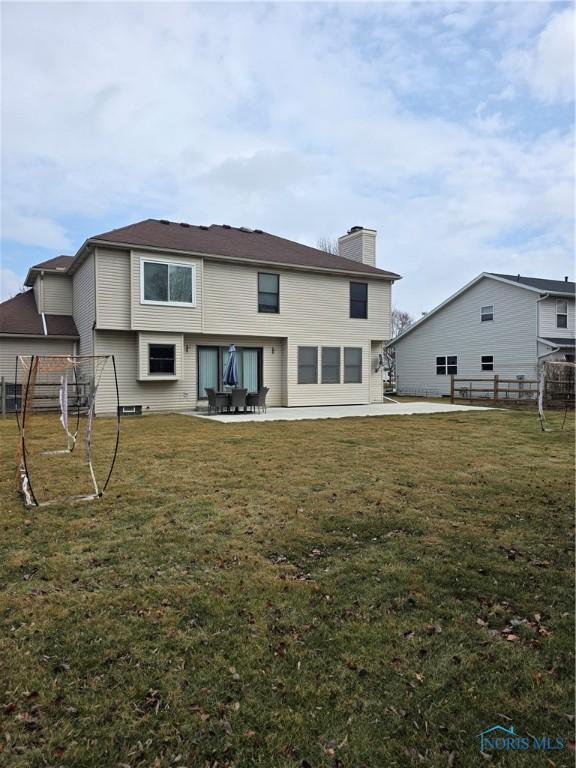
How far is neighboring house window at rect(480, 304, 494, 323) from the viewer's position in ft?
82.0

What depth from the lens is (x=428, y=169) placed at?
1823 cm

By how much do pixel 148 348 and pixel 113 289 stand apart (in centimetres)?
201

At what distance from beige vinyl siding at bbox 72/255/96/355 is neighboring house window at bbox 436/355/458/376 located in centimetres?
1979

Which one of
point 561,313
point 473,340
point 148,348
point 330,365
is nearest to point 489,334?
point 473,340

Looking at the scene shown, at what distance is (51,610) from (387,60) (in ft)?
39.8

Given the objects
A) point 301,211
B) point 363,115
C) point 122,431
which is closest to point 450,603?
point 122,431

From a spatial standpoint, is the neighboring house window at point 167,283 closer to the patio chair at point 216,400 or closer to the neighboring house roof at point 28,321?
the patio chair at point 216,400

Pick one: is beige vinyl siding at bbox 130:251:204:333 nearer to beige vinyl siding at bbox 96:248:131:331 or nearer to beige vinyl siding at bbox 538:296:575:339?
beige vinyl siding at bbox 96:248:131:331

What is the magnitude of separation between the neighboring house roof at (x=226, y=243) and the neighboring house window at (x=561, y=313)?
9.58m

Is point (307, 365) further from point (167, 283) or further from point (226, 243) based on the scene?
point (167, 283)

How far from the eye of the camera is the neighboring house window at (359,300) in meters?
18.6

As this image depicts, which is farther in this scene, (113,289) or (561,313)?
(561,313)

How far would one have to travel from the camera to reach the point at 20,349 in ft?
51.2

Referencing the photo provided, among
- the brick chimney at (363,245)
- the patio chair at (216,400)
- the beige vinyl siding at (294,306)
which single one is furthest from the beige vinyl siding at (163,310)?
the brick chimney at (363,245)
